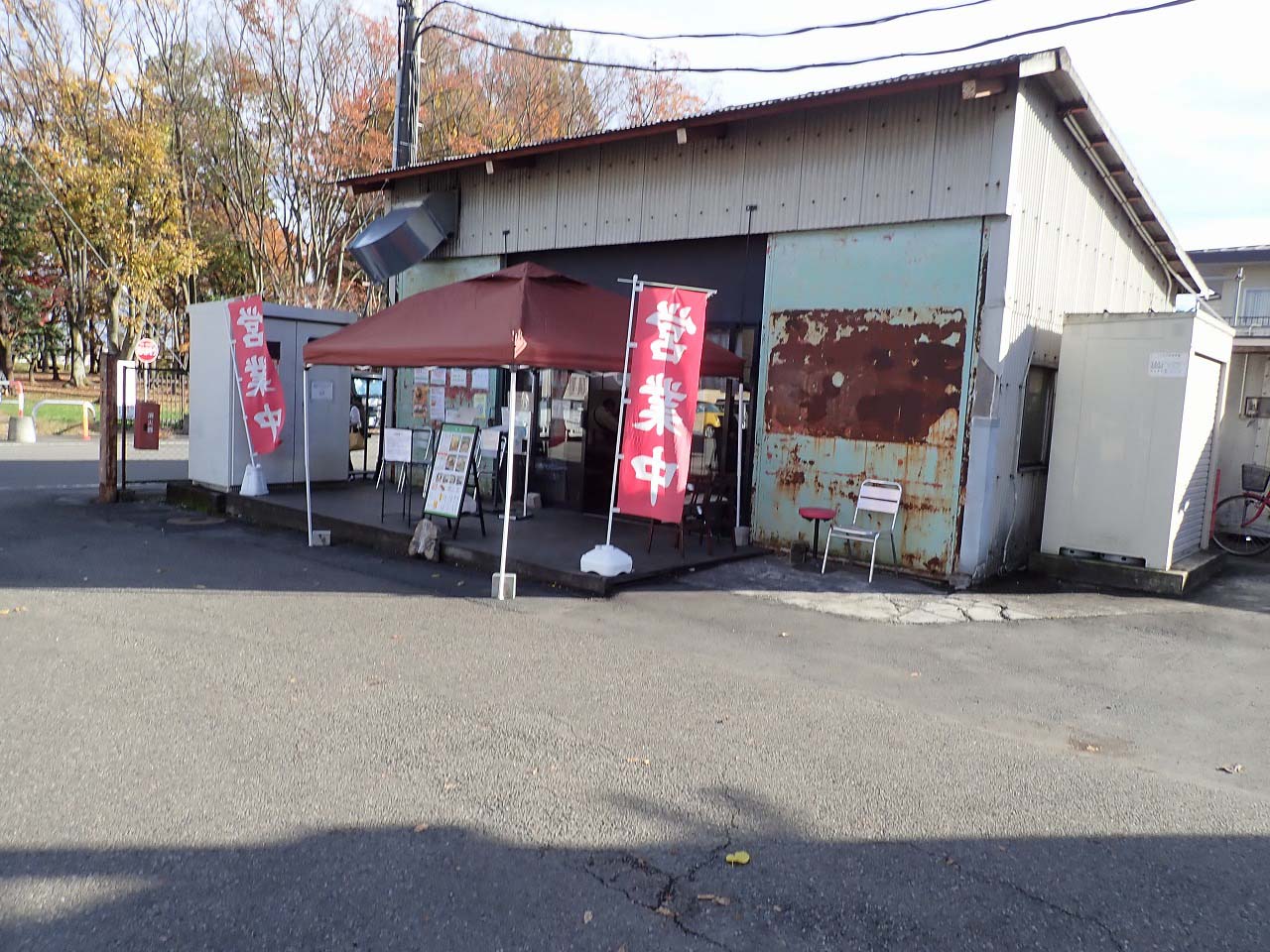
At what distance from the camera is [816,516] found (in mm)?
8820

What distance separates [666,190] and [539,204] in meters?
2.04

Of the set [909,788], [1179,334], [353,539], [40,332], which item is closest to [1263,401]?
[1179,334]

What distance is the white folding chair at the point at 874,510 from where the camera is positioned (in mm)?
8827

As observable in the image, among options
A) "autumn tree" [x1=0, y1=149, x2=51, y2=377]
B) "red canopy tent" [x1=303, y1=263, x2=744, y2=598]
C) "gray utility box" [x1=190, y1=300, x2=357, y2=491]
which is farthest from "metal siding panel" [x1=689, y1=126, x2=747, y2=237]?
"autumn tree" [x1=0, y1=149, x2=51, y2=377]

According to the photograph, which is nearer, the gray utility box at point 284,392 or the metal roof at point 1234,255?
the gray utility box at point 284,392

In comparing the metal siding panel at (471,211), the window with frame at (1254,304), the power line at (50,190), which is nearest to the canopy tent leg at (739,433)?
the metal siding panel at (471,211)

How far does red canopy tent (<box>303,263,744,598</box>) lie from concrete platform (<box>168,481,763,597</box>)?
63 centimetres

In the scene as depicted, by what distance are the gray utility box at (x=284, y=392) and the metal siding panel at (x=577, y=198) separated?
369 centimetres

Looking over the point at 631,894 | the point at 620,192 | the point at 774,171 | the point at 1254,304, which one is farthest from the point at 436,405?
the point at 1254,304

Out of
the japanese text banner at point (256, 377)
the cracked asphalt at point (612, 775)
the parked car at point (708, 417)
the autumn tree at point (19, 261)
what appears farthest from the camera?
the autumn tree at point (19, 261)

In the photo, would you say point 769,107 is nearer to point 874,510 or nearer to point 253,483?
point 874,510

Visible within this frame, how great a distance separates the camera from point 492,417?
1261cm

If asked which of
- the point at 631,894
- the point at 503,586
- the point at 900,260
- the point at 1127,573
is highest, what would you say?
the point at 900,260

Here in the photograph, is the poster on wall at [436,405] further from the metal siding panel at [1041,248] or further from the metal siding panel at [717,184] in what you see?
the metal siding panel at [1041,248]
